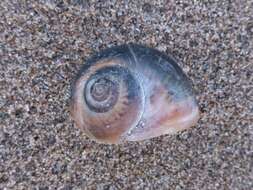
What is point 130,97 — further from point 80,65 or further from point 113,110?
point 80,65

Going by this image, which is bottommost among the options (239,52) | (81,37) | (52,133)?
(52,133)

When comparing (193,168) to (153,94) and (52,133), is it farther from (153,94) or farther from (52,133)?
(52,133)

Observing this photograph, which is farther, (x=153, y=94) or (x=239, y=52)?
(x=239, y=52)

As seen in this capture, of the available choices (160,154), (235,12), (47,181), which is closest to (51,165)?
(47,181)

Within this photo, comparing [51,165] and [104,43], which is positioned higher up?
[104,43]

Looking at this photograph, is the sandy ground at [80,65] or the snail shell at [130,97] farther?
the sandy ground at [80,65]

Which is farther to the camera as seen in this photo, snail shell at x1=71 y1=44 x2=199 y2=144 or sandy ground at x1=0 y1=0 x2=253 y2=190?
sandy ground at x1=0 y1=0 x2=253 y2=190
